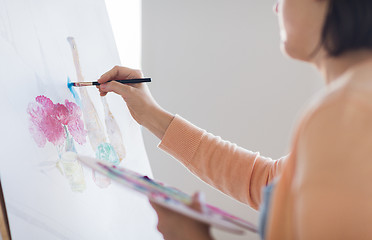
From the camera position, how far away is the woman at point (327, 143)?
1.61 feet

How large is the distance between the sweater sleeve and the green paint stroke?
13 centimetres

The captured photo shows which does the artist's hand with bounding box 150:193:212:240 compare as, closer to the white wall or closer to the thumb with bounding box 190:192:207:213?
the thumb with bounding box 190:192:207:213

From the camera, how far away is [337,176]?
490 millimetres

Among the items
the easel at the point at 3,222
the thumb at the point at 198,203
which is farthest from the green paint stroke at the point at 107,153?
the thumb at the point at 198,203

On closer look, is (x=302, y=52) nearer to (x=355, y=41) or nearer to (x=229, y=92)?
(x=355, y=41)

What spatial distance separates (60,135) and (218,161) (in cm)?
37

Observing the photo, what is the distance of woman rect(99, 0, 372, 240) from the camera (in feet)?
1.61

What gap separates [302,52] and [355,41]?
0.09 m

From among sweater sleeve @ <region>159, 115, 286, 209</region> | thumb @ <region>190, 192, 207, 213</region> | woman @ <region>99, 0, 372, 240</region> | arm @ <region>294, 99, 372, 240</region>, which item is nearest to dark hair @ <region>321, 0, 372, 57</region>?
woman @ <region>99, 0, 372, 240</region>

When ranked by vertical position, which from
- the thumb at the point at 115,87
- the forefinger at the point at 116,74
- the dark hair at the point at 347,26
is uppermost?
the dark hair at the point at 347,26

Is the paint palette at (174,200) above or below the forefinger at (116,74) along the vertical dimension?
below

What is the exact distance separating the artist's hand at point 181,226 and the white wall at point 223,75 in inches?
52.7

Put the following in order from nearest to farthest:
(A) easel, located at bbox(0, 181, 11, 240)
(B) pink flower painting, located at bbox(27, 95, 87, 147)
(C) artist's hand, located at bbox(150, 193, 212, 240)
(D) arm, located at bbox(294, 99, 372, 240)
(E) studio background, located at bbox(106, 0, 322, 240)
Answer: (D) arm, located at bbox(294, 99, 372, 240) < (C) artist's hand, located at bbox(150, 193, 212, 240) < (A) easel, located at bbox(0, 181, 11, 240) < (B) pink flower painting, located at bbox(27, 95, 87, 147) < (E) studio background, located at bbox(106, 0, 322, 240)

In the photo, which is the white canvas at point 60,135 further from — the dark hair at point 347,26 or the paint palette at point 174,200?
the dark hair at point 347,26
